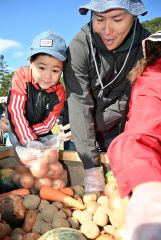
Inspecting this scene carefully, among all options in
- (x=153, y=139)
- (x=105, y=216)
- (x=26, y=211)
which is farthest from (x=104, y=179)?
(x=153, y=139)

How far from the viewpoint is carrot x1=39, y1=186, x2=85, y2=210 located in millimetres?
2447

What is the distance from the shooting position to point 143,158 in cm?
90

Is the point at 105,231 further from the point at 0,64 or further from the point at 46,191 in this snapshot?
the point at 0,64

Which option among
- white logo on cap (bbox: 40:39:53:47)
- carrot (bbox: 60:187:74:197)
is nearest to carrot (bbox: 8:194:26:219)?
carrot (bbox: 60:187:74:197)

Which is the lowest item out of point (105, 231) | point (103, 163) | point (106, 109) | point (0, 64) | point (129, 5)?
point (0, 64)

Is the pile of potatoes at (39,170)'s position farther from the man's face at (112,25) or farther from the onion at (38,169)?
the man's face at (112,25)

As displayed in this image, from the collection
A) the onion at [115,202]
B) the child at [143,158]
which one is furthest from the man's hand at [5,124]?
the child at [143,158]

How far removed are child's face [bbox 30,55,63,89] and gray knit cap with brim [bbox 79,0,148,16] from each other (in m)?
0.46

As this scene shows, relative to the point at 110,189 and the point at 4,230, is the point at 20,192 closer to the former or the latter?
the point at 4,230

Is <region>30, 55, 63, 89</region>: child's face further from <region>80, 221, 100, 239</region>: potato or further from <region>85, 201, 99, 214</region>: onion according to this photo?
<region>80, 221, 100, 239</region>: potato

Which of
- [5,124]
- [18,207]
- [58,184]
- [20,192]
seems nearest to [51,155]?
[58,184]

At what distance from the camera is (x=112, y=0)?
2.14 metres

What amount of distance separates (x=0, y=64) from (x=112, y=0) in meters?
65.6

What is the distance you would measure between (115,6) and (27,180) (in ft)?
4.42
